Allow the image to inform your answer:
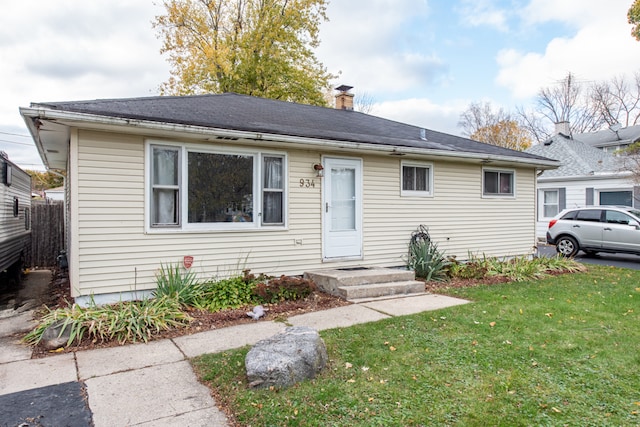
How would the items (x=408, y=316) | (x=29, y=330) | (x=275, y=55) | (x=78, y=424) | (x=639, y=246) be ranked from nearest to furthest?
(x=78, y=424) → (x=29, y=330) → (x=408, y=316) → (x=639, y=246) → (x=275, y=55)

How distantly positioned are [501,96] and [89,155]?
3238 centimetres

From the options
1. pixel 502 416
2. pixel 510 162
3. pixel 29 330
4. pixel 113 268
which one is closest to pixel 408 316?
pixel 502 416

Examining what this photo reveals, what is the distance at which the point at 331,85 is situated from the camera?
21.7m

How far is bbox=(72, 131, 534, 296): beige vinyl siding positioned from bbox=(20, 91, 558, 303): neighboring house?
0.7 inches

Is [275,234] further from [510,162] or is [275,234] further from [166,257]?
[510,162]

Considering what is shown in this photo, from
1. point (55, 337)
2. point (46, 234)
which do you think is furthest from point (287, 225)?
point (46, 234)

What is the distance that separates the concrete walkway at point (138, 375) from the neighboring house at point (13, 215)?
8.77 ft

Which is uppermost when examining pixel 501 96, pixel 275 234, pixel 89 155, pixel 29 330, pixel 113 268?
pixel 501 96

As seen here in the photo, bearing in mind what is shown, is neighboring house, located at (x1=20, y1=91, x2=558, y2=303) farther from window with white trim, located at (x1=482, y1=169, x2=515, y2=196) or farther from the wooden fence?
the wooden fence

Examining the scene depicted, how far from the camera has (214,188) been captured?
646 centimetres

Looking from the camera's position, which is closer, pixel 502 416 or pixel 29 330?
pixel 502 416

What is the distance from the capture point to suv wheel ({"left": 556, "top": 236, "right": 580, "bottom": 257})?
12.1 metres

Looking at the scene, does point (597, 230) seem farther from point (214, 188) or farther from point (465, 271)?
point (214, 188)

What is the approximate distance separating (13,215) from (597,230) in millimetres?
14703
